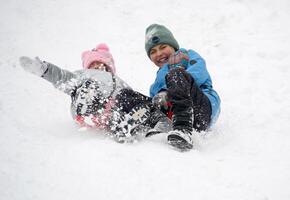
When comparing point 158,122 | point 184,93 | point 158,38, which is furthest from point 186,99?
point 158,38

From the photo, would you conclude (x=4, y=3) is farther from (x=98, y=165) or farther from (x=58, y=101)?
(x=98, y=165)

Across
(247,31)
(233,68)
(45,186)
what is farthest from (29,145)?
(247,31)

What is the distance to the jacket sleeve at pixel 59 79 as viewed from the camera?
282 centimetres

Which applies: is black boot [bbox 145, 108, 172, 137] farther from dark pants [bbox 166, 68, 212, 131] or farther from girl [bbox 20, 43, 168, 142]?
dark pants [bbox 166, 68, 212, 131]

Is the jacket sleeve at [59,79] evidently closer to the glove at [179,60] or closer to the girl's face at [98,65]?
the girl's face at [98,65]

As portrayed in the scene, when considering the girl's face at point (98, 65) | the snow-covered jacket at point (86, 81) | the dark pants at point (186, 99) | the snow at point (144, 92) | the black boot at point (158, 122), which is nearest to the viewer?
the snow at point (144, 92)

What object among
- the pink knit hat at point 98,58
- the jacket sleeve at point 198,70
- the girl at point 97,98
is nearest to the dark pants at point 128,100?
the girl at point 97,98

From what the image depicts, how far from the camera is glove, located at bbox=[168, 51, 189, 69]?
2.98 m

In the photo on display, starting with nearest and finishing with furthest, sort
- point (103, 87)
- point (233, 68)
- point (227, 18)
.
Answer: point (103, 87), point (233, 68), point (227, 18)

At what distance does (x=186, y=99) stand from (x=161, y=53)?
3.68 feet

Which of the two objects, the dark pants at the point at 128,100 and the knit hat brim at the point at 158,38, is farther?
the knit hat brim at the point at 158,38

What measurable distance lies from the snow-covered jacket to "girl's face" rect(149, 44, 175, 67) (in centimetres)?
58

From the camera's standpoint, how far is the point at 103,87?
2.89m

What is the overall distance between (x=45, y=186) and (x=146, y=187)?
52 centimetres
